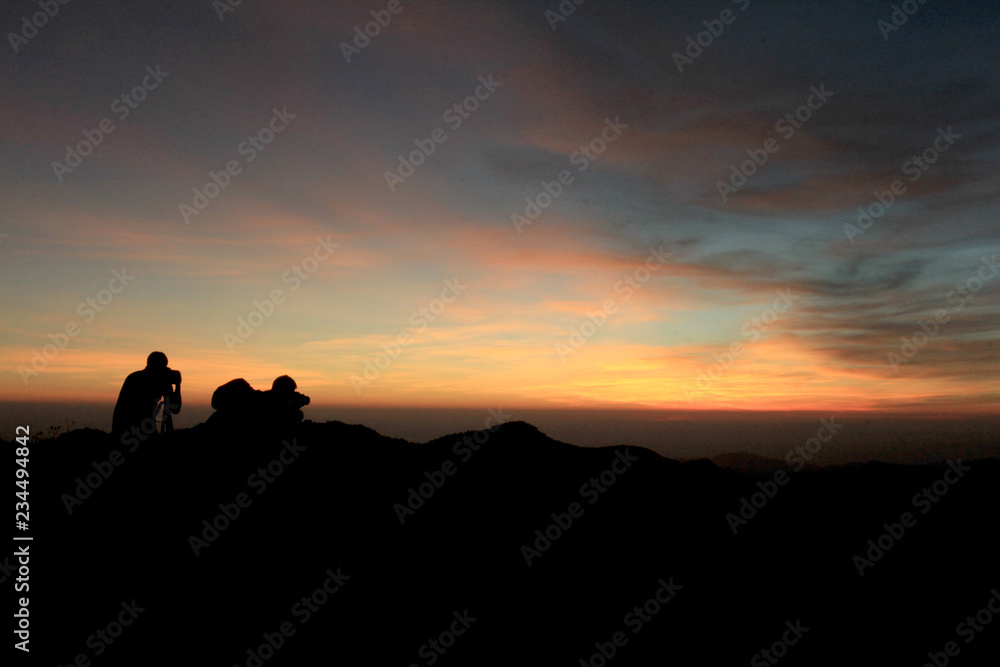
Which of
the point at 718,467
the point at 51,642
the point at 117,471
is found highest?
the point at 718,467

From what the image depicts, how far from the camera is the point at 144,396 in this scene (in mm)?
12875

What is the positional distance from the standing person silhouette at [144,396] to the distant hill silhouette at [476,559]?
→ 67 centimetres

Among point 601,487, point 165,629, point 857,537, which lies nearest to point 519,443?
point 601,487

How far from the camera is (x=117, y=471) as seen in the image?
528 inches

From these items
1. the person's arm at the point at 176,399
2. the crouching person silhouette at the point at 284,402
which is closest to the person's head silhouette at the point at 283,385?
the crouching person silhouette at the point at 284,402

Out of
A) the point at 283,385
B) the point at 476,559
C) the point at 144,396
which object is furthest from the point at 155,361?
the point at 476,559

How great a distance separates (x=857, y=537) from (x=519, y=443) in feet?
28.7

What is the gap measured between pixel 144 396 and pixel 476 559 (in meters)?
8.13

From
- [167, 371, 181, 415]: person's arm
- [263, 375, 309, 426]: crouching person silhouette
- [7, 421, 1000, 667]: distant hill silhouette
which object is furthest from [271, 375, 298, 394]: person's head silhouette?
[167, 371, 181, 415]: person's arm

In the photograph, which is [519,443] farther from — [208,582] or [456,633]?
[208,582]

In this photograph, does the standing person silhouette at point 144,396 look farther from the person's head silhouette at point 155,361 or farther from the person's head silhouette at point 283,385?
the person's head silhouette at point 283,385

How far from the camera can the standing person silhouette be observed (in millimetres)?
12773

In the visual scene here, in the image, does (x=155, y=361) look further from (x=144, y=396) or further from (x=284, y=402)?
(x=284, y=402)

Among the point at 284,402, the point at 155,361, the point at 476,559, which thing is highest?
the point at 155,361
